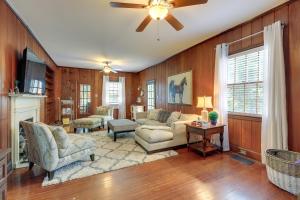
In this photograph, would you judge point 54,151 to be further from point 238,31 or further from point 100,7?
point 238,31

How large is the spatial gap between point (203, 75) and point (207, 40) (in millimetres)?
889

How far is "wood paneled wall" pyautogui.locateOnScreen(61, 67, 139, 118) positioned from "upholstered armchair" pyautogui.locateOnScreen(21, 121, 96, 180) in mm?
5395

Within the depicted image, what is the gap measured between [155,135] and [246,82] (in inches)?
86.1

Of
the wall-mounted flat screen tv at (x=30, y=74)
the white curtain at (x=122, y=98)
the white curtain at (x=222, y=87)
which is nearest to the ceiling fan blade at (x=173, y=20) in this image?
the white curtain at (x=222, y=87)

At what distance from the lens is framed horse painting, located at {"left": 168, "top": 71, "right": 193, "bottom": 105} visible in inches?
186

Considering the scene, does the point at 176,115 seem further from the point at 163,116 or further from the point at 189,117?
the point at 163,116

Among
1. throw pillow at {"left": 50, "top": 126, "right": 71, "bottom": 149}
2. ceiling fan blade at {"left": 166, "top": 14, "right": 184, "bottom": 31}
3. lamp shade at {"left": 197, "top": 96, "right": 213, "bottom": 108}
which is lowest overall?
throw pillow at {"left": 50, "top": 126, "right": 71, "bottom": 149}

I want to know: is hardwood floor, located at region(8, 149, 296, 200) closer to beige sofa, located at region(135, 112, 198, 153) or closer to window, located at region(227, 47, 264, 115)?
beige sofa, located at region(135, 112, 198, 153)

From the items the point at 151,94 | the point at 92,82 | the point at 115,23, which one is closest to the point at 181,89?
the point at 151,94

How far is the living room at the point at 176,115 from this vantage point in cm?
219

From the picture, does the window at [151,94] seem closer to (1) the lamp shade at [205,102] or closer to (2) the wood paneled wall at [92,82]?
(2) the wood paneled wall at [92,82]

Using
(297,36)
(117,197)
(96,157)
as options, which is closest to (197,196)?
(117,197)

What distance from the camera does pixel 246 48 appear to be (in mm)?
3199

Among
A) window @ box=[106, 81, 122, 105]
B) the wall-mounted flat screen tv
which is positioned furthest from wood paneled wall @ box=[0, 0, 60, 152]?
window @ box=[106, 81, 122, 105]
